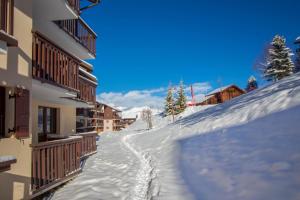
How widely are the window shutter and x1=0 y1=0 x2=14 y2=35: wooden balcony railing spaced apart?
60.3 inches

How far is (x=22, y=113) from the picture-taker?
6828 millimetres

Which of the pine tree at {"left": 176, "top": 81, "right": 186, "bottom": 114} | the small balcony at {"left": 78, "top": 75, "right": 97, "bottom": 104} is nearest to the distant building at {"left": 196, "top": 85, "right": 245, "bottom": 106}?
the pine tree at {"left": 176, "top": 81, "right": 186, "bottom": 114}

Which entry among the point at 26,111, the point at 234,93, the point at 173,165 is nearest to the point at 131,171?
the point at 173,165

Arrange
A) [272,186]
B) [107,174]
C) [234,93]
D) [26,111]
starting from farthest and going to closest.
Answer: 1. [234,93]
2. [107,174]
3. [26,111]
4. [272,186]

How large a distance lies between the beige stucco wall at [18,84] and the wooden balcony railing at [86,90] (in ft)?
26.2

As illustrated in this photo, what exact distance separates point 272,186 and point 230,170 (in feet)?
6.58

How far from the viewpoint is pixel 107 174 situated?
11.2m

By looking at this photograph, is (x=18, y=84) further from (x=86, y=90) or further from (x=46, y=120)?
(x=86, y=90)

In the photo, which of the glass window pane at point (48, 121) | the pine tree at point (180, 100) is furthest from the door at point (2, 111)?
the pine tree at point (180, 100)

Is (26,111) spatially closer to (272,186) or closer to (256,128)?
(272,186)

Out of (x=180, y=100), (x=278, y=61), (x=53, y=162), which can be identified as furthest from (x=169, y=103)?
(x=53, y=162)

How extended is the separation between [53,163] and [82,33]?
26.8ft

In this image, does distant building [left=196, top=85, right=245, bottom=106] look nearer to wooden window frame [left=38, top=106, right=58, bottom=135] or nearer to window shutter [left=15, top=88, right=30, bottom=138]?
wooden window frame [left=38, top=106, right=58, bottom=135]

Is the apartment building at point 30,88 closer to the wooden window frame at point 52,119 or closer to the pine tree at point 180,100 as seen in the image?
the wooden window frame at point 52,119
